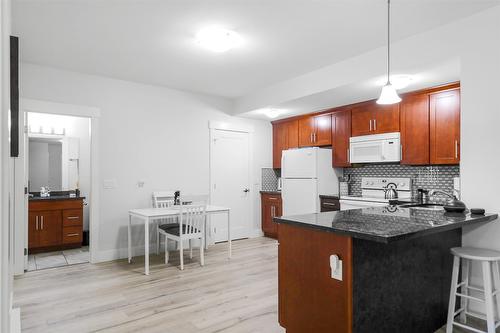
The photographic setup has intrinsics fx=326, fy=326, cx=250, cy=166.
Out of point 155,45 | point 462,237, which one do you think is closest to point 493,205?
point 462,237

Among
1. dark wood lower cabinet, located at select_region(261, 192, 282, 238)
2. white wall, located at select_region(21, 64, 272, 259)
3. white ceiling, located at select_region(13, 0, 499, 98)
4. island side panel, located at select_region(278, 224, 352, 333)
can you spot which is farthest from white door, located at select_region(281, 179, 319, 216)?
island side panel, located at select_region(278, 224, 352, 333)

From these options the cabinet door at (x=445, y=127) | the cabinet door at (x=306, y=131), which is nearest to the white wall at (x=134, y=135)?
the cabinet door at (x=306, y=131)

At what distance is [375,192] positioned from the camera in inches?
189

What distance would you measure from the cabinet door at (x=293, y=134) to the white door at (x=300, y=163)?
356 mm

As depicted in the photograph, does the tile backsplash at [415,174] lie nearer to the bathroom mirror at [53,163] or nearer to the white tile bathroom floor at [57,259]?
the white tile bathroom floor at [57,259]

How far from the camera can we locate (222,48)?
10.9 feet

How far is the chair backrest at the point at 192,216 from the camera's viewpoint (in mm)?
4082

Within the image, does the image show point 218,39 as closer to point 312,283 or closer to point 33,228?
point 312,283

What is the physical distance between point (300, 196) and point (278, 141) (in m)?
1.40

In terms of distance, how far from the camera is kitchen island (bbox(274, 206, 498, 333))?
1.85 m

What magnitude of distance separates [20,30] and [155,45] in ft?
3.97

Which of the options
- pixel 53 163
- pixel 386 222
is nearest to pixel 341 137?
pixel 386 222

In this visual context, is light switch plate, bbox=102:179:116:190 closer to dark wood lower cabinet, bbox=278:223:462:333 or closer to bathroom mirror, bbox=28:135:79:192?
bathroom mirror, bbox=28:135:79:192

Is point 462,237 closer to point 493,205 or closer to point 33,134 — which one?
point 493,205
